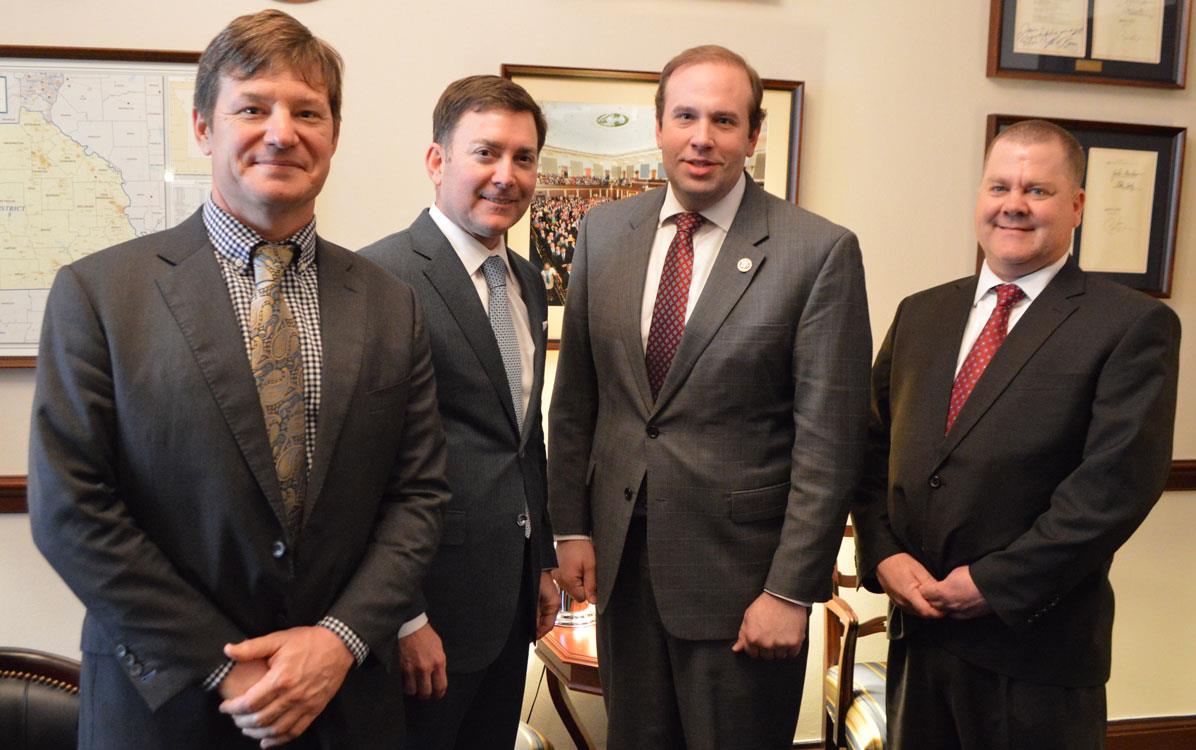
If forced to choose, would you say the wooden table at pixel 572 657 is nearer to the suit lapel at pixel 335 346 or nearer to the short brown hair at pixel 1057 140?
the suit lapel at pixel 335 346

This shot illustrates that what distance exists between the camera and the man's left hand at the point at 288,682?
127 cm

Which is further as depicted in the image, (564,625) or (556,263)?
(556,263)

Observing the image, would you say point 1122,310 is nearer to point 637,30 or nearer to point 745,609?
point 745,609

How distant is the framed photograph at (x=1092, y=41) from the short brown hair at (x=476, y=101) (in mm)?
1778

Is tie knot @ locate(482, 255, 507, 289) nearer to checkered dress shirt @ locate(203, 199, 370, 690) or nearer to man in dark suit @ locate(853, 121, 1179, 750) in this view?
checkered dress shirt @ locate(203, 199, 370, 690)

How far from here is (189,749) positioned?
4.21 feet

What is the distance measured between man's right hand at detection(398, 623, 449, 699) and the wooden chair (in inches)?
44.1

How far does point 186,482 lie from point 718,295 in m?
0.99

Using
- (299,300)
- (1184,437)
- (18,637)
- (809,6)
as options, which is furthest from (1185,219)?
(18,637)

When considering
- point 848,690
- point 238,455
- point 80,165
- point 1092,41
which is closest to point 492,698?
point 238,455

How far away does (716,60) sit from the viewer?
6.02 feet

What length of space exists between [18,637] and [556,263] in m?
1.86

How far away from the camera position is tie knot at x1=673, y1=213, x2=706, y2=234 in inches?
74.8

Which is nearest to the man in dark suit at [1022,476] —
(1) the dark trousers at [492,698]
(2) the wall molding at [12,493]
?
(1) the dark trousers at [492,698]
